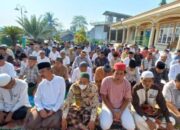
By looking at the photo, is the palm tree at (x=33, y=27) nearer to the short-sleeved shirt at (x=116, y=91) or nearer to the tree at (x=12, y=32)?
the tree at (x=12, y=32)

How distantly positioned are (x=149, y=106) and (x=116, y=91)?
0.72 m

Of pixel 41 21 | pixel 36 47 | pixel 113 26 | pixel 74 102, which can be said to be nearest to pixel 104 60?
pixel 36 47

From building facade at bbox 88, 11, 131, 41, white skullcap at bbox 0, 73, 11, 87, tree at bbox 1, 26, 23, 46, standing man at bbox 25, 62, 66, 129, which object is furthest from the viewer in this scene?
building facade at bbox 88, 11, 131, 41

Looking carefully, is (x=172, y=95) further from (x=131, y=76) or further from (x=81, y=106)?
(x=81, y=106)

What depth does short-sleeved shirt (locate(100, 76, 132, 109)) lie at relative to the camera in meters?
4.63

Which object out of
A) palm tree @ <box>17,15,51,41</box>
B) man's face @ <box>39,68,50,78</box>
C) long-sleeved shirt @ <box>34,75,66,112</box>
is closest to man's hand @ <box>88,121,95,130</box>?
long-sleeved shirt @ <box>34,75,66,112</box>

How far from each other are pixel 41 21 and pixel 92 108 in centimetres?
2580

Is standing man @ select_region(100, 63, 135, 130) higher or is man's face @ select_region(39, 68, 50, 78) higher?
man's face @ select_region(39, 68, 50, 78)

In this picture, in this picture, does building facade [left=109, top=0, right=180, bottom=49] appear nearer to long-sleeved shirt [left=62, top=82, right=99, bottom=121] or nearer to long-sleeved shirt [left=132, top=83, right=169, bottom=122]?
long-sleeved shirt [left=132, top=83, right=169, bottom=122]

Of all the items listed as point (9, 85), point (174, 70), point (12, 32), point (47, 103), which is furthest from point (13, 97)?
point (12, 32)

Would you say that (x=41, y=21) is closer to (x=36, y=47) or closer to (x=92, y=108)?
(x=36, y=47)

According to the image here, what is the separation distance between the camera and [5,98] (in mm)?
4508

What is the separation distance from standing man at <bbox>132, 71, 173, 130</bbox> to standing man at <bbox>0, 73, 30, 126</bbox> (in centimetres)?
214

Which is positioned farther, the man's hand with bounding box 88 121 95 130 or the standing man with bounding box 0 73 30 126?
the standing man with bounding box 0 73 30 126
